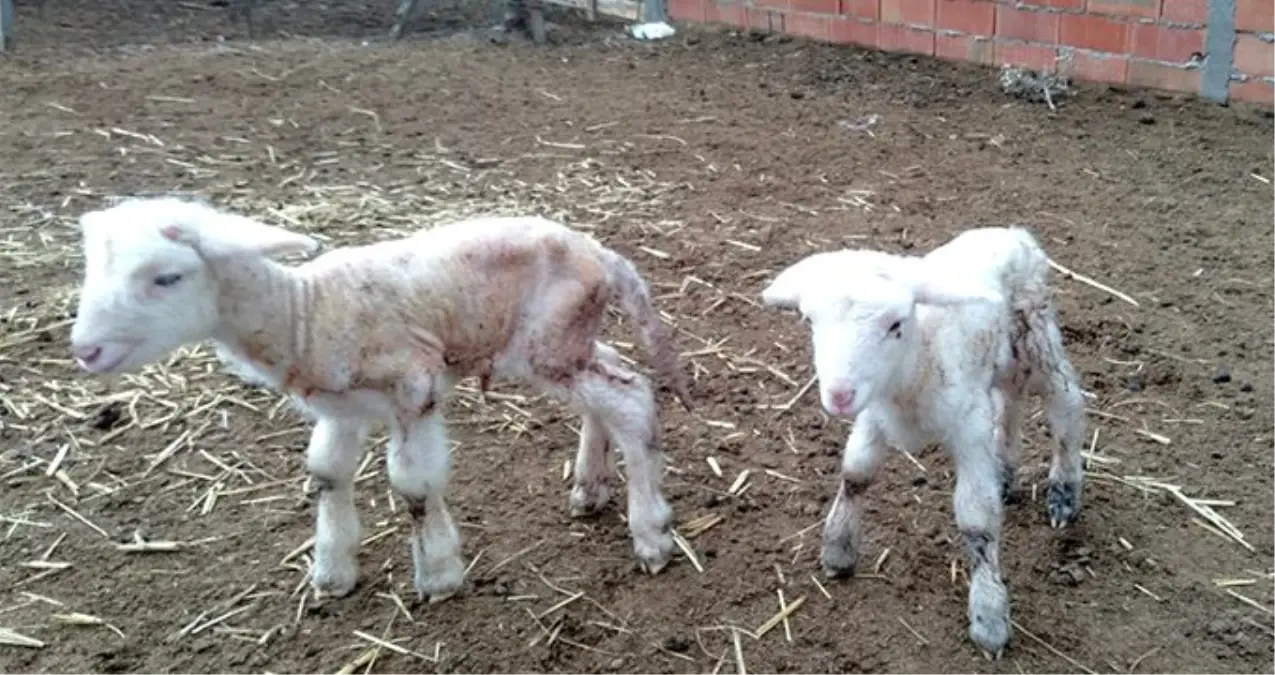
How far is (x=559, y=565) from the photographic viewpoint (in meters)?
3.78

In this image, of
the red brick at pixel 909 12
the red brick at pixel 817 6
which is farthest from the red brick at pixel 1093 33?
the red brick at pixel 817 6

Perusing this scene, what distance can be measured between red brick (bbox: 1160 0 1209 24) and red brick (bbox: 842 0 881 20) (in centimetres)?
210

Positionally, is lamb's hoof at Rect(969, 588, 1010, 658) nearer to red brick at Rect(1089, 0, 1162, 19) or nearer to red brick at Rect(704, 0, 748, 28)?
red brick at Rect(1089, 0, 1162, 19)

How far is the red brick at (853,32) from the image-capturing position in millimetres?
9195

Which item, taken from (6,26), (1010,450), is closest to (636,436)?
(1010,450)

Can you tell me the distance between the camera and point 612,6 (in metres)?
10.6

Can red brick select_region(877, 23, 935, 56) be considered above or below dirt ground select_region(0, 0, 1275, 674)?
above

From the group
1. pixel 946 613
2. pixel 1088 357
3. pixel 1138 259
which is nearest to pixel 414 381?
pixel 946 613

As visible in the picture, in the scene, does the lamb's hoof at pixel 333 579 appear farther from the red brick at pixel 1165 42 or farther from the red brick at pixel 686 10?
the red brick at pixel 686 10

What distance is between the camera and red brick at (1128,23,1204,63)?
7.59m

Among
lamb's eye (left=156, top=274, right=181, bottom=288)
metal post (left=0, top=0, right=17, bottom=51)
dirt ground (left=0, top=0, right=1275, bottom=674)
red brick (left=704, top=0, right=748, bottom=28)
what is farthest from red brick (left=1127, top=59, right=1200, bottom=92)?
metal post (left=0, top=0, right=17, bottom=51)

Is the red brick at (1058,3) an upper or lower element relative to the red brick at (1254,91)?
upper

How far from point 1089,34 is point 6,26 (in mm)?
8075

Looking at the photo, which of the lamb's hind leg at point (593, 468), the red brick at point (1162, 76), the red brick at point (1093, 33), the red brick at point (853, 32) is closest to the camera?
the lamb's hind leg at point (593, 468)
